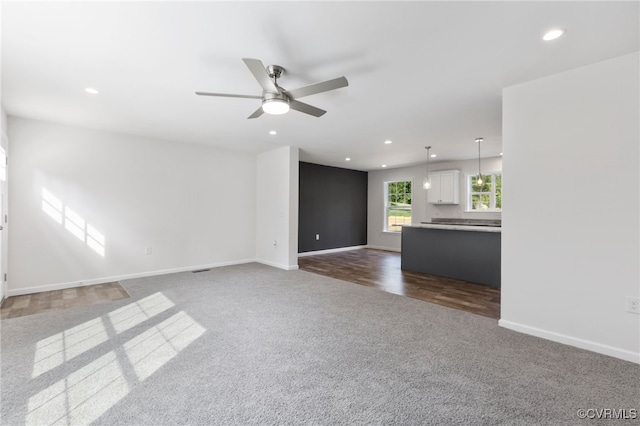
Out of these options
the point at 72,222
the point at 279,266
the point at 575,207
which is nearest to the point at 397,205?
the point at 279,266

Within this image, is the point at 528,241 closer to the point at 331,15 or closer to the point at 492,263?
the point at 492,263

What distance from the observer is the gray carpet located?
1.70 meters

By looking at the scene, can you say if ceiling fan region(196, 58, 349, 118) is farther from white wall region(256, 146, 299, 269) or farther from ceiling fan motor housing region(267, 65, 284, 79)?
white wall region(256, 146, 299, 269)

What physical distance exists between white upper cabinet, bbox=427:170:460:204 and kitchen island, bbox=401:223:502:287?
2.10m

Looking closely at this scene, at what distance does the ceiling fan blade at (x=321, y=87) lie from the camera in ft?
7.21

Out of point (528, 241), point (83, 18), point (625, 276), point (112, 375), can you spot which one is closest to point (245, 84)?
point (83, 18)

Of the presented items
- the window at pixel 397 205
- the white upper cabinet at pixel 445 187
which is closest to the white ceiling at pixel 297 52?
the white upper cabinet at pixel 445 187

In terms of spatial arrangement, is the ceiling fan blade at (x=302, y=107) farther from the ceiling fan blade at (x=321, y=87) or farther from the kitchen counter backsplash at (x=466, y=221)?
the kitchen counter backsplash at (x=466, y=221)

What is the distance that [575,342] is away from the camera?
256 cm

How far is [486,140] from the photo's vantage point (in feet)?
17.0

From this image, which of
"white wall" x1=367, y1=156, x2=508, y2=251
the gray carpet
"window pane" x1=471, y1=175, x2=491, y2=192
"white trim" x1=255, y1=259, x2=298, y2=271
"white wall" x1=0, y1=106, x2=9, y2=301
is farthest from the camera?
"white wall" x1=367, y1=156, x2=508, y2=251

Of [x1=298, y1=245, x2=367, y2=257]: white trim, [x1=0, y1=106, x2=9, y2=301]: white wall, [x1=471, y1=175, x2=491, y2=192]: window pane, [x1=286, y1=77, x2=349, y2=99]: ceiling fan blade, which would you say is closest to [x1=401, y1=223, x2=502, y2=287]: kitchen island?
[x1=471, y1=175, x2=491, y2=192]: window pane

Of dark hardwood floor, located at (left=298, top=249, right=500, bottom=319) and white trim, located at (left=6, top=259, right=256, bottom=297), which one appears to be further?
white trim, located at (left=6, top=259, right=256, bottom=297)

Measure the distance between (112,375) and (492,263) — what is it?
16.1ft
